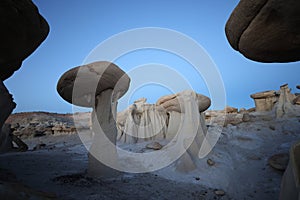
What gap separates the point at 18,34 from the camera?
2.91 meters

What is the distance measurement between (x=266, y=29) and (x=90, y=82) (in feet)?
12.7

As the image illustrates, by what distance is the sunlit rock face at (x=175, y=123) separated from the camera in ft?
18.1

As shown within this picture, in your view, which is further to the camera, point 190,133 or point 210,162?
point 190,133

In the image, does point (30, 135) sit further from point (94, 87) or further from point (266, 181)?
point (266, 181)

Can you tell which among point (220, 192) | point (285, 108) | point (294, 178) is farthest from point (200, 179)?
point (285, 108)

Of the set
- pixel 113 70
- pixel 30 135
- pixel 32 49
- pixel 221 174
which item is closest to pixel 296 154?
pixel 221 174

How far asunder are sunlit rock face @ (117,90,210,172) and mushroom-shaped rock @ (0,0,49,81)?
4.79 m

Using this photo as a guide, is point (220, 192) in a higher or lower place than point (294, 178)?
lower

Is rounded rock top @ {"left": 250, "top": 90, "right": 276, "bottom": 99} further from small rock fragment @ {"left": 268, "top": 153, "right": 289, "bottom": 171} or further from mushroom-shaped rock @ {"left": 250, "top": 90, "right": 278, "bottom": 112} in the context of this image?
small rock fragment @ {"left": 268, "top": 153, "right": 289, "bottom": 171}

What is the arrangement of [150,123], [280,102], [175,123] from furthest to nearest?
[150,123] → [175,123] → [280,102]

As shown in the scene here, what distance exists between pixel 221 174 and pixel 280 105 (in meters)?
7.51

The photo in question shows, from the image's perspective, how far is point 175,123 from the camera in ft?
32.6

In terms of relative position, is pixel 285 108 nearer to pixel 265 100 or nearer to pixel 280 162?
pixel 280 162

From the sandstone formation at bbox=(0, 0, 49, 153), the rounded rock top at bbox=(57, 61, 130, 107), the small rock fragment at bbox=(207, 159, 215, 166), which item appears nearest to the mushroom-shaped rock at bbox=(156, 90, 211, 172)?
the small rock fragment at bbox=(207, 159, 215, 166)
